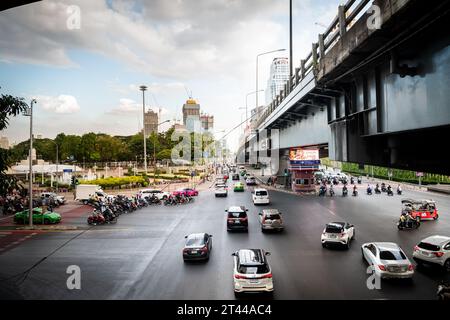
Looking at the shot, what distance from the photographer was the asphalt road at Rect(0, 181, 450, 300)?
1280cm

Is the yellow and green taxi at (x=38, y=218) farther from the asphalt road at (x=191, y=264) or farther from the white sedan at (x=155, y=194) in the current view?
the white sedan at (x=155, y=194)

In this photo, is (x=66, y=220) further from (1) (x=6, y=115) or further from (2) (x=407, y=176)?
(2) (x=407, y=176)

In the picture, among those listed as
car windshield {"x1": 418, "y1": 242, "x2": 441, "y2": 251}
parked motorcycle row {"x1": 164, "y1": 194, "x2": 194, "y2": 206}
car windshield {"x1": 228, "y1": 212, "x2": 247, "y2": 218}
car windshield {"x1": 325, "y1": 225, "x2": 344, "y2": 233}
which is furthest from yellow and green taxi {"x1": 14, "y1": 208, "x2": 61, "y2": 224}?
car windshield {"x1": 418, "y1": 242, "x2": 441, "y2": 251}

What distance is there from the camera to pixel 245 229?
76.9 ft

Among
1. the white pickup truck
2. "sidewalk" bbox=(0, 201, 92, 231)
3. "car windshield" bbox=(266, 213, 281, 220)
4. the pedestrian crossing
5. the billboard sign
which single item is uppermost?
the billboard sign

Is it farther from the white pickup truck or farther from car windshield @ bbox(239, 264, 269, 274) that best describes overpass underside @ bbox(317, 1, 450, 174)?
the white pickup truck

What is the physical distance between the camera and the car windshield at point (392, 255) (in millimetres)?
14061

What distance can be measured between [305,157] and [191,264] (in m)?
33.9

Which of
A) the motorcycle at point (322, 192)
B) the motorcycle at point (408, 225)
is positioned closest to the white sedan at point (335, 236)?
the motorcycle at point (408, 225)

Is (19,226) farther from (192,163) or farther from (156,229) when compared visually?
(192,163)

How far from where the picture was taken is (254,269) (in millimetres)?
12562

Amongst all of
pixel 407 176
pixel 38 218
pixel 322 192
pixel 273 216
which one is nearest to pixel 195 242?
pixel 273 216

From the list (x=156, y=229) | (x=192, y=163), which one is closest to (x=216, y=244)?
(x=156, y=229)
